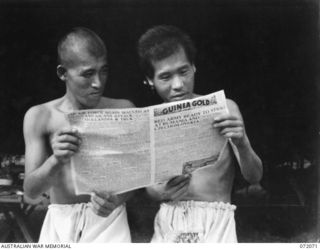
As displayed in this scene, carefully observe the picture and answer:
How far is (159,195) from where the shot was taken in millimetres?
1965

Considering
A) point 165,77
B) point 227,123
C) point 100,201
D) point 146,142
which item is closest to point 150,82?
point 165,77

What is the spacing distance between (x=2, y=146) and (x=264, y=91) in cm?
111

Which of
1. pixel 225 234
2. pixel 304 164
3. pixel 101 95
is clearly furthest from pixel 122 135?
pixel 304 164

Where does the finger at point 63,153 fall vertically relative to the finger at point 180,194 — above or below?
above

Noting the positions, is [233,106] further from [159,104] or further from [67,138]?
[67,138]

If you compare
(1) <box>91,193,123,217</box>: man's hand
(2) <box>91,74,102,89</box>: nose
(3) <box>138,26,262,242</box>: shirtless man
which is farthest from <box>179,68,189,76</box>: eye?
(1) <box>91,193,123,217</box>: man's hand

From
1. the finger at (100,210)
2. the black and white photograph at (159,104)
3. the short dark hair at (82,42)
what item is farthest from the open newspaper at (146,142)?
the short dark hair at (82,42)

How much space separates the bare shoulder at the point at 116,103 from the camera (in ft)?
6.54

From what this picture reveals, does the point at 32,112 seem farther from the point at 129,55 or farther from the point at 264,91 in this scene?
the point at 264,91

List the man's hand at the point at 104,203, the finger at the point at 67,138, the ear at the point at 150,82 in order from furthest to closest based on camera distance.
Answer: the ear at the point at 150,82
the man's hand at the point at 104,203
the finger at the point at 67,138

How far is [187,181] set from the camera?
6.27 feet

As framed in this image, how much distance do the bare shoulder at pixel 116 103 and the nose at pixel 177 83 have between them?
0.20m

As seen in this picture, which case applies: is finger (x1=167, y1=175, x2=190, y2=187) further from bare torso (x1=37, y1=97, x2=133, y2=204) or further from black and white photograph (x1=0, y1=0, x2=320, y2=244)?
bare torso (x1=37, y1=97, x2=133, y2=204)

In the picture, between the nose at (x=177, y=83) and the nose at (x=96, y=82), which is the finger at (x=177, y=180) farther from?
the nose at (x=96, y=82)
